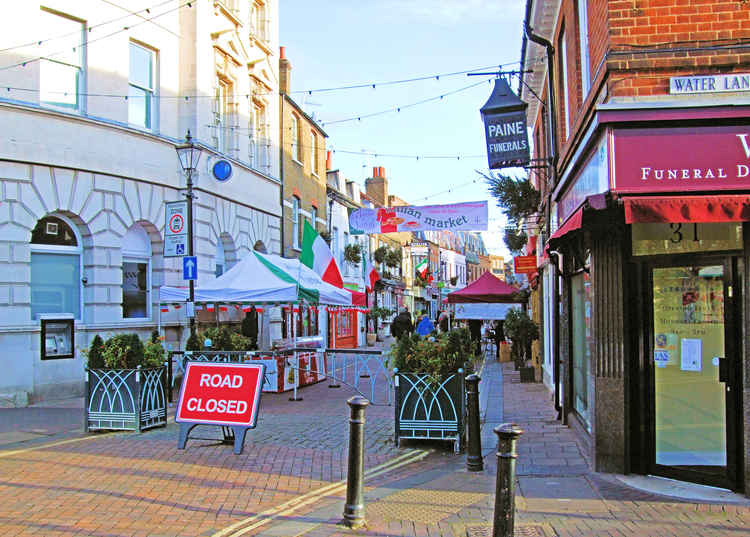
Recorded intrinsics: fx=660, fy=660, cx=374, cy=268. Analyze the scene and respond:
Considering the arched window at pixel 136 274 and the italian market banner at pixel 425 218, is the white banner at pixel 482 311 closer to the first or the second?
the italian market banner at pixel 425 218

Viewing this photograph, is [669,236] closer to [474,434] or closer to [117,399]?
Result: [474,434]

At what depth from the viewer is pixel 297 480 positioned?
662cm

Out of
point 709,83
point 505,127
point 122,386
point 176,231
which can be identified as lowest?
point 122,386

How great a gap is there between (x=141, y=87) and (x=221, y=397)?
10.3m

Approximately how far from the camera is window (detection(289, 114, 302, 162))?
24.5 metres

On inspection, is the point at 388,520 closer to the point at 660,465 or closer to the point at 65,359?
→ the point at 660,465

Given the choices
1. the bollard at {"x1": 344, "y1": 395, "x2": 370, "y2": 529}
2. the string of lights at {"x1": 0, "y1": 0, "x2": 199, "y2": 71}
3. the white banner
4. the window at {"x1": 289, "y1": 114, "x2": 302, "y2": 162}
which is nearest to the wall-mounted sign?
the bollard at {"x1": 344, "y1": 395, "x2": 370, "y2": 529}

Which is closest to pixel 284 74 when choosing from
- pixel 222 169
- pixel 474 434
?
pixel 222 169

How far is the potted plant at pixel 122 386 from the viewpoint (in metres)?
8.83

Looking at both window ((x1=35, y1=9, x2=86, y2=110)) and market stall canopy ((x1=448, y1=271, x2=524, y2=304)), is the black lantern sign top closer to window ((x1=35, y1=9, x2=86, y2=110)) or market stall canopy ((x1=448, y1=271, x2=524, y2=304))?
window ((x1=35, y1=9, x2=86, y2=110))

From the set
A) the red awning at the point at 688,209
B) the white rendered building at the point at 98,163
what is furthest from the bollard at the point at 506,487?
the white rendered building at the point at 98,163

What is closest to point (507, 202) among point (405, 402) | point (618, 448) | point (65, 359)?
point (405, 402)

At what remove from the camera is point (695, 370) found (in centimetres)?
633

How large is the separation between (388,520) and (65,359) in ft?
32.0
